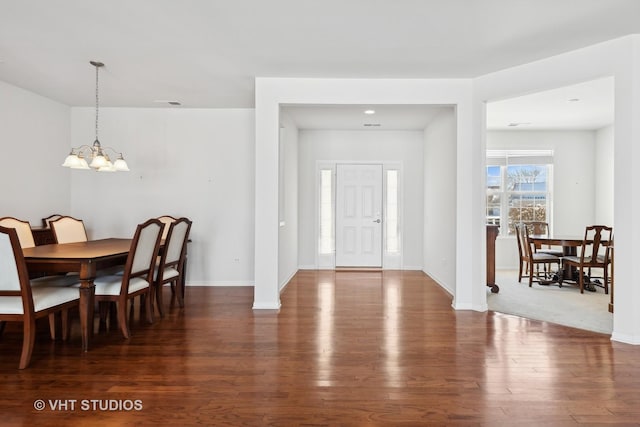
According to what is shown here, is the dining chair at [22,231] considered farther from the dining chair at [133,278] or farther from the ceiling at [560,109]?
the ceiling at [560,109]

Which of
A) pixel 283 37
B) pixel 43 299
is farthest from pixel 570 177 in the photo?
pixel 43 299

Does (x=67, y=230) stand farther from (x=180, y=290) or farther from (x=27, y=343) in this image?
(x=27, y=343)

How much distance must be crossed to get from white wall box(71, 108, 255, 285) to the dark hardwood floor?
1692 mm

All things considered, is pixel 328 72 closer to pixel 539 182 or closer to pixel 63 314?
pixel 63 314

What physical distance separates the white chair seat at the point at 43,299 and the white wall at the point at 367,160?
14.5ft

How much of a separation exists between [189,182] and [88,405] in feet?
12.8

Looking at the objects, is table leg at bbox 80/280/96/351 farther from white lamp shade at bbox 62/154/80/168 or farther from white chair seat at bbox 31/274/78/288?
white lamp shade at bbox 62/154/80/168

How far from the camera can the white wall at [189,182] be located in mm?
5672

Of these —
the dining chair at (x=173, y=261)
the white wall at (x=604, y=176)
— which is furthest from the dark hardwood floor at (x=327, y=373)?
the white wall at (x=604, y=176)

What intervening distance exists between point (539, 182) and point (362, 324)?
17.9 feet

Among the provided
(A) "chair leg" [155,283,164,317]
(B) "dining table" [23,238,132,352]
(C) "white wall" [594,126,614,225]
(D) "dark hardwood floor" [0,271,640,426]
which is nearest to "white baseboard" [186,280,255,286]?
(D) "dark hardwood floor" [0,271,640,426]

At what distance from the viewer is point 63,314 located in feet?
10.7

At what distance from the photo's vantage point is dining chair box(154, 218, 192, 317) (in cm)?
394

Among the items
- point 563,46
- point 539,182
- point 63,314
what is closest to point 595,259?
point 539,182
